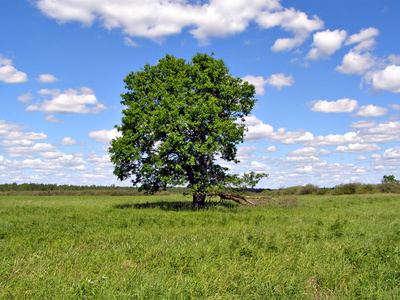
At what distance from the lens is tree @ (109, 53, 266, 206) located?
2269cm

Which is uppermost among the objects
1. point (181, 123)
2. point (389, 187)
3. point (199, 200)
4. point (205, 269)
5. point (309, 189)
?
point (181, 123)

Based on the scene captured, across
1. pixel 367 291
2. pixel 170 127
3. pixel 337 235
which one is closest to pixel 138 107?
pixel 170 127

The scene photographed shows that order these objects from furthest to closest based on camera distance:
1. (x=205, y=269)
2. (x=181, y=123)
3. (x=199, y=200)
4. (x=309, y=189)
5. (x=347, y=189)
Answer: (x=309, y=189), (x=347, y=189), (x=199, y=200), (x=181, y=123), (x=205, y=269)

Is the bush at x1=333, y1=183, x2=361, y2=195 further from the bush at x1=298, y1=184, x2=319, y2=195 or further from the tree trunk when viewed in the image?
the tree trunk

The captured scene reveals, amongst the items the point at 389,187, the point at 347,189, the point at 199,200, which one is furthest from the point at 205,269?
the point at 389,187

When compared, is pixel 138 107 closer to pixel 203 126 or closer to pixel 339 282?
pixel 203 126

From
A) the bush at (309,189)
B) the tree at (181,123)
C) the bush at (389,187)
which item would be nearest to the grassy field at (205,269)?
the tree at (181,123)

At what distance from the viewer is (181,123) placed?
22328 mm

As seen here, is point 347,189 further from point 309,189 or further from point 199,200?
point 199,200

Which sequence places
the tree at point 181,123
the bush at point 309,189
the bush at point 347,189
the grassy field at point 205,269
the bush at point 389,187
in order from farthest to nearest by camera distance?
the bush at point 309,189 < the bush at point 347,189 < the bush at point 389,187 < the tree at point 181,123 < the grassy field at point 205,269

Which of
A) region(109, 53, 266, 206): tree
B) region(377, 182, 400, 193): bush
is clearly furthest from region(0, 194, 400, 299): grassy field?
region(377, 182, 400, 193): bush

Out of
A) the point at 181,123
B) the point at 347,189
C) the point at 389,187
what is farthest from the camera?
the point at 347,189

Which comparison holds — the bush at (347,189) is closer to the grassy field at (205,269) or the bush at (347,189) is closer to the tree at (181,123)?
the tree at (181,123)

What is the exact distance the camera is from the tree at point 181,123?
74.4ft
